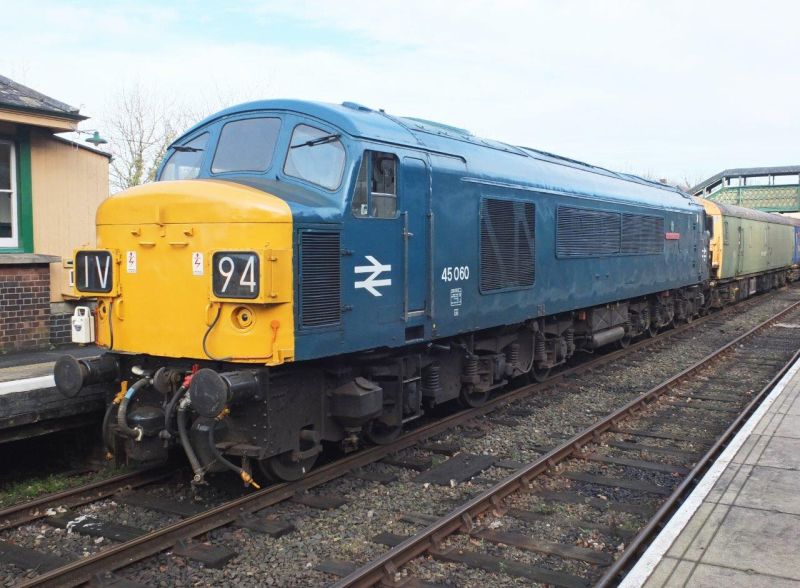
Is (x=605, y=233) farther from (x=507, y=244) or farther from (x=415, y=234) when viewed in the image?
(x=415, y=234)

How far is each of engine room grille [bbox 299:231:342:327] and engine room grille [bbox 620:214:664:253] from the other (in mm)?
8031

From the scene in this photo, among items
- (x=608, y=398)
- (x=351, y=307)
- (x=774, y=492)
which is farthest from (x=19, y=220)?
(x=774, y=492)

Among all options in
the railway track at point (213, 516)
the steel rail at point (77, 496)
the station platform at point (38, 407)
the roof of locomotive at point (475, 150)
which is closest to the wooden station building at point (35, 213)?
the station platform at point (38, 407)

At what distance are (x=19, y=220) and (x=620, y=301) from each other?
10108 millimetres

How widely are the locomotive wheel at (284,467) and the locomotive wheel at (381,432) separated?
1.04 meters

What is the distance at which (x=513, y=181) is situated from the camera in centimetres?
921

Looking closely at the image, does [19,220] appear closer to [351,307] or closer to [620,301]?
[351,307]

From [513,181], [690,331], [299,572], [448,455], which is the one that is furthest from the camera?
[690,331]

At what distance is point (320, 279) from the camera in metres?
5.92

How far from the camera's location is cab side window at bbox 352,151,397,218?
255 inches

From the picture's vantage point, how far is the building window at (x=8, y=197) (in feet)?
33.6

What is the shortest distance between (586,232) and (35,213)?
811cm

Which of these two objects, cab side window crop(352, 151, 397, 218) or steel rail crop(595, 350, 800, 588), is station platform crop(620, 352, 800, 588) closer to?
steel rail crop(595, 350, 800, 588)

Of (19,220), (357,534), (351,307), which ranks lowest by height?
(357,534)
